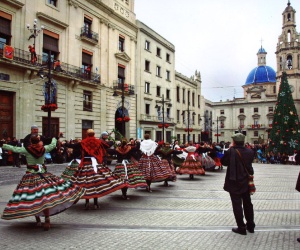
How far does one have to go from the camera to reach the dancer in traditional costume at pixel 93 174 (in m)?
7.66

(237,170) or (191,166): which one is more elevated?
(237,170)

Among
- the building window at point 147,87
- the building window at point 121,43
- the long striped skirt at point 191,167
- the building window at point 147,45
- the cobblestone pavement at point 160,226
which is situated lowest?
the cobblestone pavement at point 160,226

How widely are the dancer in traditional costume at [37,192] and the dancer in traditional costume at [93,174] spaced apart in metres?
0.96

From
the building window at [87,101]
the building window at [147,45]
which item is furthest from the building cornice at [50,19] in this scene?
the building window at [147,45]

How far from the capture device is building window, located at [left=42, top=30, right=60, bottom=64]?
23906 mm

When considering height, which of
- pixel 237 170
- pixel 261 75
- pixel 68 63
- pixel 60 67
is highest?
pixel 261 75

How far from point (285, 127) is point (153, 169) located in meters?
19.8

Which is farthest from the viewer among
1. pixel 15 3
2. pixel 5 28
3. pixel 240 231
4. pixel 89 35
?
pixel 89 35

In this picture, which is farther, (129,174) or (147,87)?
(147,87)

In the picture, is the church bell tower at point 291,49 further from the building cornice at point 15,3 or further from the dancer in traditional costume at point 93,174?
the dancer in traditional costume at point 93,174

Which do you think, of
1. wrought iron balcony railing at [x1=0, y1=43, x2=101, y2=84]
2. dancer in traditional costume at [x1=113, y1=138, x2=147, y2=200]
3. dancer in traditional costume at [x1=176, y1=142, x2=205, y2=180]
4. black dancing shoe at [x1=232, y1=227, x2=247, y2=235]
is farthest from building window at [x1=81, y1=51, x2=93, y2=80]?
black dancing shoe at [x1=232, y1=227, x2=247, y2=235]

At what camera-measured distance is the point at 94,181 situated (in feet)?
25.3

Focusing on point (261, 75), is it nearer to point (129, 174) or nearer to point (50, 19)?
point (50, 19)

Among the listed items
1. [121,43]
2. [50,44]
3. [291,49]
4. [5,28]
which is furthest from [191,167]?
[291,49]
